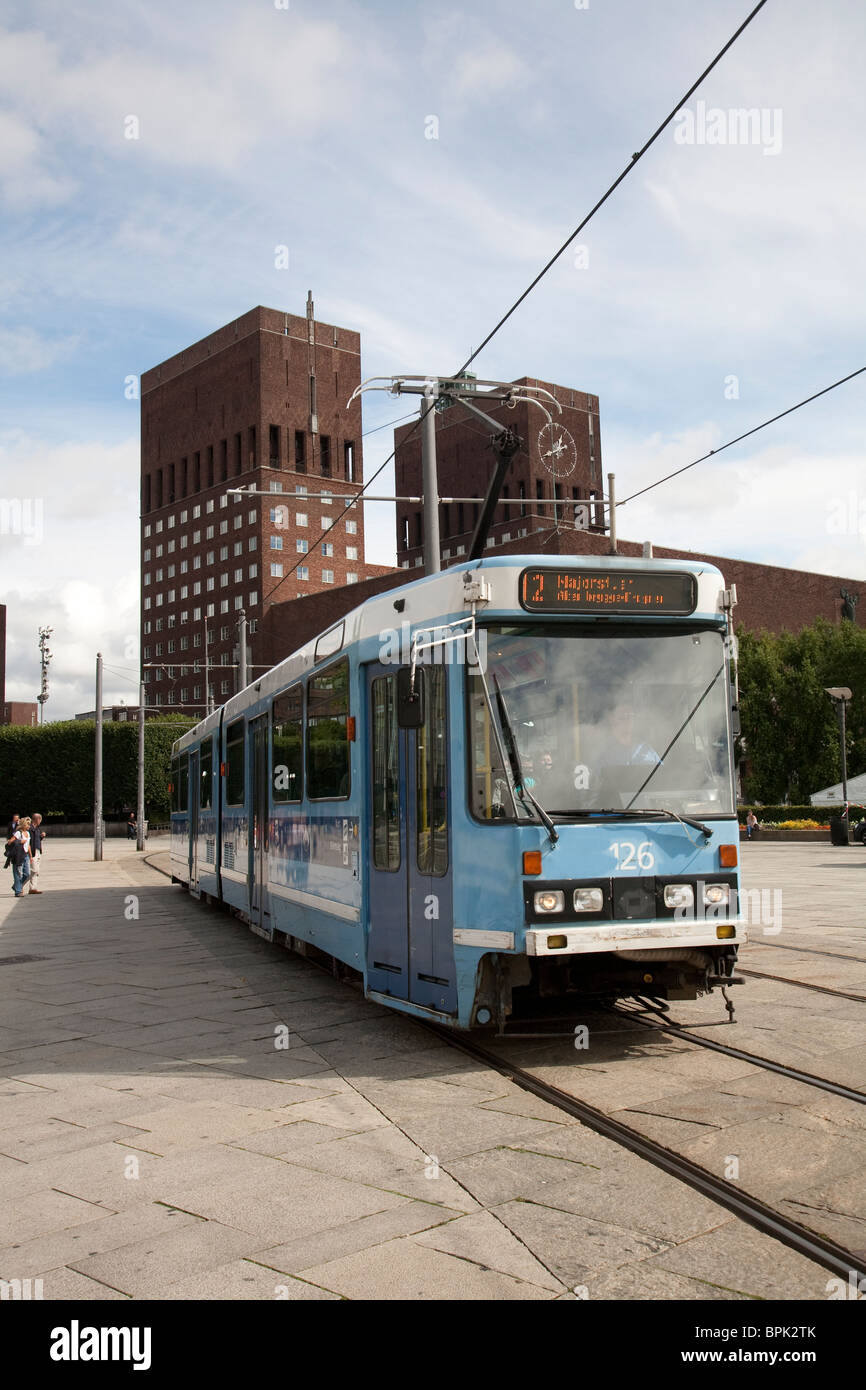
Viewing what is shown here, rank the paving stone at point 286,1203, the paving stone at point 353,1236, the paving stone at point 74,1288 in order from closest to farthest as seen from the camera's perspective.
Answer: the paving stone at point 74,1288
the paving stone at point 353,1236
the paving stone at point 286,1203

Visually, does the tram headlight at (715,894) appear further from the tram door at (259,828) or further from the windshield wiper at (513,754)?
the tram door at (259,828)

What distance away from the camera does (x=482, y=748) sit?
706cm

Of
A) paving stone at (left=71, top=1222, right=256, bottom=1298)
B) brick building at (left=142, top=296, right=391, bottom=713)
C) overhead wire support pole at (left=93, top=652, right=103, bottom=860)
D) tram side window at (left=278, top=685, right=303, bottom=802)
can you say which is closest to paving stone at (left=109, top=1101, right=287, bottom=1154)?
paving stone at (left=71, top=1222, right=256, bottom=1298)

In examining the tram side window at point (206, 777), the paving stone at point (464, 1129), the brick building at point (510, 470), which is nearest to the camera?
the paving stone at point (464, 1129)

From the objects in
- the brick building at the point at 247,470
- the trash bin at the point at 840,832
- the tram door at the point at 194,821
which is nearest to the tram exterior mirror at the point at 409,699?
the tram door at the point at 194,821

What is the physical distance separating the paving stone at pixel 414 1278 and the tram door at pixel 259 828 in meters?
8.55

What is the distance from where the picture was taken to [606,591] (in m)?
7.38

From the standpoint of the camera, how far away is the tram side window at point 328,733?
9.08m

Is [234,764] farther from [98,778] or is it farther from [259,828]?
[98,778]

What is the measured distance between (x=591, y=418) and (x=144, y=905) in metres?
62.8

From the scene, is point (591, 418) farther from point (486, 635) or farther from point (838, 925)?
point (486, 635)

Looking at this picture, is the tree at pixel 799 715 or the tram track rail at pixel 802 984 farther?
the tree at pixel 799 715

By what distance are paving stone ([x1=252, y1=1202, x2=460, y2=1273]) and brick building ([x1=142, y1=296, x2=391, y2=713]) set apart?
78094 mm
